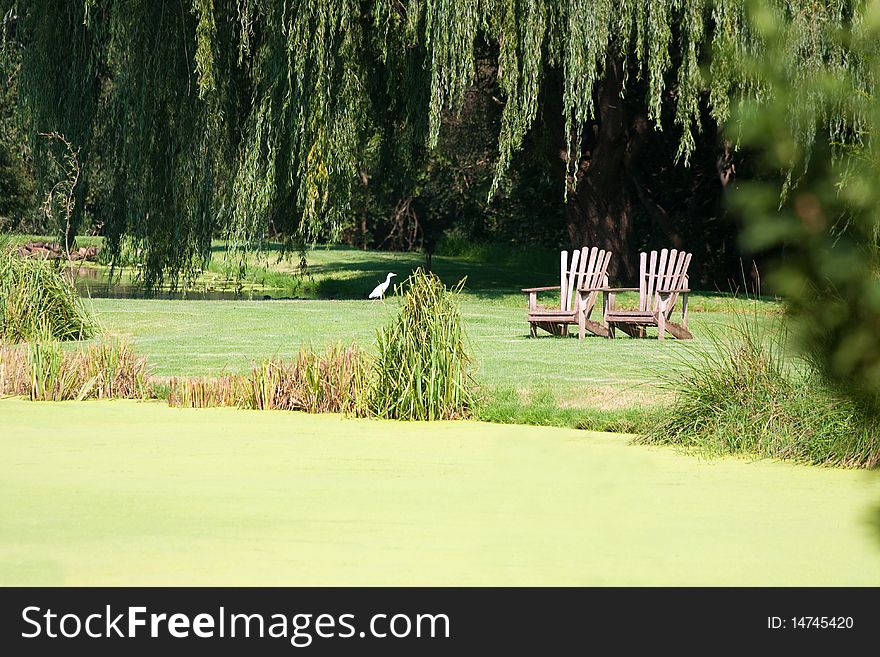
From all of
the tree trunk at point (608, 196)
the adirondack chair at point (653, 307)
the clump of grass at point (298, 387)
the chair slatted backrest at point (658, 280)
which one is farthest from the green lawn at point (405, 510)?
the tree trunk at point (608, 196)

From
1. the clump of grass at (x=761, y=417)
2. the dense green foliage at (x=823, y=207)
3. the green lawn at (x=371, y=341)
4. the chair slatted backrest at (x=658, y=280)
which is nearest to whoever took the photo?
the dense green foliage at (x=823, y=207)

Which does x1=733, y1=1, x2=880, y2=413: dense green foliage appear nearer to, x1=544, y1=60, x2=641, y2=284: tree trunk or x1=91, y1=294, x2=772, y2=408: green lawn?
x1=91, y1=294, x2=772, y2=408: green lawn

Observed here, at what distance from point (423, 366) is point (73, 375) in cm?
254

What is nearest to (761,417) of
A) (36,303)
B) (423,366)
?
(423,366)

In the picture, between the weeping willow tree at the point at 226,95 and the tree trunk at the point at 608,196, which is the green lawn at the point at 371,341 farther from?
the tree trunk at the point at 608,196

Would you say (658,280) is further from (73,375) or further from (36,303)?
(73,375)

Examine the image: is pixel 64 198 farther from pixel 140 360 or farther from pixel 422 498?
pixel 422 498

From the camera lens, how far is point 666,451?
6.44 meters

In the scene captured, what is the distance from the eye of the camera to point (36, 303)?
11.0 m

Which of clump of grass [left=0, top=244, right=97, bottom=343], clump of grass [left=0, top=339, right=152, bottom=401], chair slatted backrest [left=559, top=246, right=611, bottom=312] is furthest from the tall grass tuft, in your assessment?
chair slatted backrest [left=559, top=246, right=611, bottom=312]

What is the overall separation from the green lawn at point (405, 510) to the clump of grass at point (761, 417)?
177 millimetres

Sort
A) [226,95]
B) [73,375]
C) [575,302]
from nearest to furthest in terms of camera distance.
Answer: [73,375], [226,95], [575,302]

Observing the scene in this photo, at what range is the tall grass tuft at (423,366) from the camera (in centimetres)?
773

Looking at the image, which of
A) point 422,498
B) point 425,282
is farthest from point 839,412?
point 425,282
